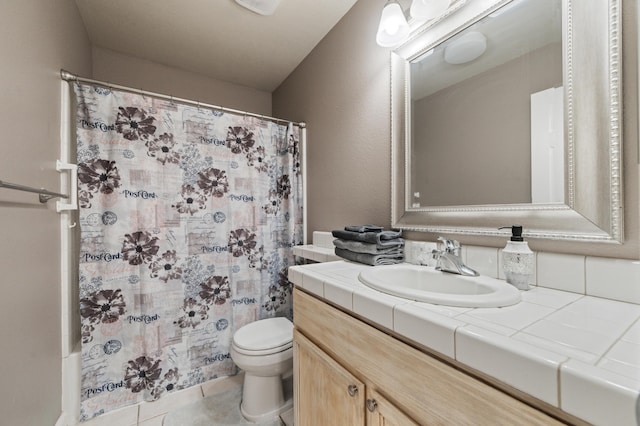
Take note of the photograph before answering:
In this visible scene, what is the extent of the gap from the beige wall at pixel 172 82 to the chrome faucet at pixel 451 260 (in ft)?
7.30

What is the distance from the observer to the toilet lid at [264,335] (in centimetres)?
133

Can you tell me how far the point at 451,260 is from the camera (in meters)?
0.90

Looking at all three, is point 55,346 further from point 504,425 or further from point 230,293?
point 504,425

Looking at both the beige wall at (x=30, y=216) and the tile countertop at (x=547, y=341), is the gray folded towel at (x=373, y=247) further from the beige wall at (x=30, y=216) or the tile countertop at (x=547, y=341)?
the beige wall at (x=30, y=216)

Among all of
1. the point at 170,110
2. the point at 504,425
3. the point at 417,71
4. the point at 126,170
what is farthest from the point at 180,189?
the point at 504,425

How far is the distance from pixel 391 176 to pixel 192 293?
54.6 inches

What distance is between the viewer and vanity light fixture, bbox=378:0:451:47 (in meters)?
1.01

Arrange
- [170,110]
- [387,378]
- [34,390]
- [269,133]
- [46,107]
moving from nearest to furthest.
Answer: [387,378]
[34,390]
[46,107]
[170,110]
[269,133]

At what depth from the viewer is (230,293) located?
68.2 inches

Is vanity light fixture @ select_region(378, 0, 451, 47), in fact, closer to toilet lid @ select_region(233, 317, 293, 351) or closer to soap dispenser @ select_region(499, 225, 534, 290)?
soap dispenser @ select_region(499, 225, 534, 290)

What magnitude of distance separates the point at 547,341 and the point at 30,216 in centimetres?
164

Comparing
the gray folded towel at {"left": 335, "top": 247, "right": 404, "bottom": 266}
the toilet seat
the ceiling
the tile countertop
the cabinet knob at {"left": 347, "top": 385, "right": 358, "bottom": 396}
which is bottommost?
the toilet seat

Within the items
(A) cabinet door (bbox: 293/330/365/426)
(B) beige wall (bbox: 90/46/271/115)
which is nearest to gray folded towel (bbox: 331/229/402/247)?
(A) cabinet door (bbox: 293/330/365/426)

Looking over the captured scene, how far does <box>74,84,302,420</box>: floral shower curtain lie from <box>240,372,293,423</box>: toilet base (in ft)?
1.37
